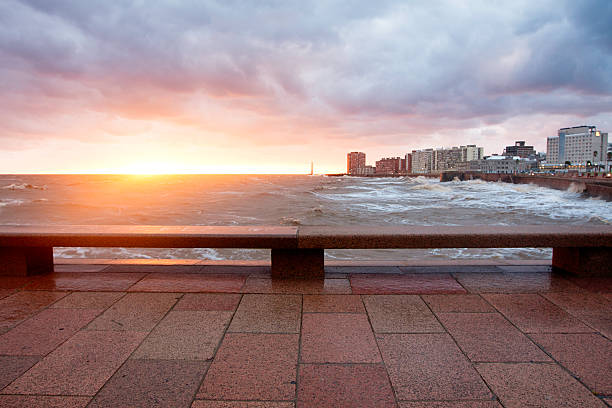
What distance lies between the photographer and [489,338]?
273 cm

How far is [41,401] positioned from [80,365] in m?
0.37

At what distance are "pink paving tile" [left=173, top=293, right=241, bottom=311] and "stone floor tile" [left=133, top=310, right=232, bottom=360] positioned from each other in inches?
4.5

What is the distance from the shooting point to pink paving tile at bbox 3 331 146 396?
2.11m

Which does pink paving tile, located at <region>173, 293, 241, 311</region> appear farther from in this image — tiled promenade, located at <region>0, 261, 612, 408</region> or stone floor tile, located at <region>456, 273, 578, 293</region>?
stone floor tile, located at <region>456, 273, 578, 293</region>

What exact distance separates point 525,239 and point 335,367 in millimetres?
3004

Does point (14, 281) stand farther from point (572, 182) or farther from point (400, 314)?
point (572, 182)

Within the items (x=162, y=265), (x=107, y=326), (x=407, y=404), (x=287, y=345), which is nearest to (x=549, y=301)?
(x=407, y=404)

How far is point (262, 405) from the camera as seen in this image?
6.40 feet

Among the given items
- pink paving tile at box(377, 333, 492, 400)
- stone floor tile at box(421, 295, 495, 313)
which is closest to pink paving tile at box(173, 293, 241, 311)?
pink paving tile at box(377, 333, 492, 400)

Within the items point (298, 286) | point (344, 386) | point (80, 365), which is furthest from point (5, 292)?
point (344, 386)

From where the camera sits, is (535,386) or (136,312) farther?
(136,312)

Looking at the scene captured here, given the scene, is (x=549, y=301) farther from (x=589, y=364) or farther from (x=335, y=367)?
(x=335, y=367)

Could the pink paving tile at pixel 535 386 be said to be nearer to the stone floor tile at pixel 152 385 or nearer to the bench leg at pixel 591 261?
the stone floor tile at pixel 152 385

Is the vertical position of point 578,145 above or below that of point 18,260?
above
